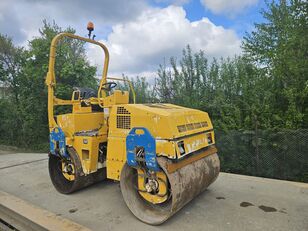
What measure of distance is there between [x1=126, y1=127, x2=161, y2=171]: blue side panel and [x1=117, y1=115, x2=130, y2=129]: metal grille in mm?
200

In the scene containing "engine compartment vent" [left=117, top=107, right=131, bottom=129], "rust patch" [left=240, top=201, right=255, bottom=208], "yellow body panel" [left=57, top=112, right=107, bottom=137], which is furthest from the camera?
"yellow body panel" [left=57, top=112, right=107, bottom=137]

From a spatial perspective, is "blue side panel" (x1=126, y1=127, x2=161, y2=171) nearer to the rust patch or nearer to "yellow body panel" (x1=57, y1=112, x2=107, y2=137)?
"yellow body panel" (x1=57, y1=112, x2=107, y2=137)

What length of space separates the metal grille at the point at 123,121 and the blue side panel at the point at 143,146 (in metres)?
0.20

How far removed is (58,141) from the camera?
405 centimetres

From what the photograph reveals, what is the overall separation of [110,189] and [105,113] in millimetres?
1367

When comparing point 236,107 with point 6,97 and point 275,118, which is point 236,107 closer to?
point 275,118

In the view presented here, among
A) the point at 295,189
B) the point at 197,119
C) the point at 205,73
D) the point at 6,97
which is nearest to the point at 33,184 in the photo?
the point at 197,119

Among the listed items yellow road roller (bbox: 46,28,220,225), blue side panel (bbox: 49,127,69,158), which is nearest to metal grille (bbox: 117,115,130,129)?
yellow road roller (bbox: 46,28,220,225)

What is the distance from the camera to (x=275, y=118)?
18.3 ft

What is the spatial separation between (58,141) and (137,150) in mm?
1656

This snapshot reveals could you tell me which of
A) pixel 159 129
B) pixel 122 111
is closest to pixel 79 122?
pixel 122 111

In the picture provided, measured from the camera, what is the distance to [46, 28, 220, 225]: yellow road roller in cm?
293

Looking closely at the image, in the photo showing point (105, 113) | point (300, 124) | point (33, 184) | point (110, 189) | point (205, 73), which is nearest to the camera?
point (105, 113)

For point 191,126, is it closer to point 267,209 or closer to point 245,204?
point 245,204
